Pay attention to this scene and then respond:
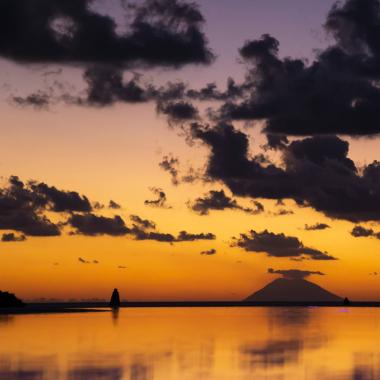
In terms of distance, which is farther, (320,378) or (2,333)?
(2,333)

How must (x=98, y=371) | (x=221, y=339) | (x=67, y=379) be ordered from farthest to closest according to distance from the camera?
(x=221, y=339) < (x=98, y=371) < (x=67, y=379)

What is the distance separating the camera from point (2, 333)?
10081 cm

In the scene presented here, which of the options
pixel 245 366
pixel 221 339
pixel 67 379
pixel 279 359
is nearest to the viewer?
pixel 67 379

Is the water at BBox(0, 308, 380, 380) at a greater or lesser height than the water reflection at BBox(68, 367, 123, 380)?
greater

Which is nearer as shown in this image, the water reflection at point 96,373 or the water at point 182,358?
the water reflection at point 96,373

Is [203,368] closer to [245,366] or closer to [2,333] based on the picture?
[245,366]

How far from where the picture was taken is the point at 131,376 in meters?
54.5

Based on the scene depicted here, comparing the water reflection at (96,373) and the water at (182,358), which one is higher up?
the water at (182,358)

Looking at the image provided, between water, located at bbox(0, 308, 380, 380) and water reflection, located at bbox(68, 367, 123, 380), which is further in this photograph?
water, located at bbox(0, 308, 380, 380)

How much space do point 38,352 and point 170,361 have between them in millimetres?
13945

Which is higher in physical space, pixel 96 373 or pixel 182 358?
pixel 182 358

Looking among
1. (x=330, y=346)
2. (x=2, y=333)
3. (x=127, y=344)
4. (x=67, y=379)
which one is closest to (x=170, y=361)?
(x=67, y=379)

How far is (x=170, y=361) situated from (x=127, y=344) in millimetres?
20895

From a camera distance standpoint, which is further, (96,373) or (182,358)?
(182,358)
